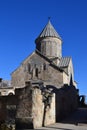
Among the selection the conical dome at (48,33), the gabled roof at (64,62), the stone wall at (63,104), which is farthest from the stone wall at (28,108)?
the conical dome at (48,33)

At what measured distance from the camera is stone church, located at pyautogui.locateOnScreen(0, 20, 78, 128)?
669 inches

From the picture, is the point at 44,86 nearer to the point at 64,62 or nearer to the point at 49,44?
the point at 64,62

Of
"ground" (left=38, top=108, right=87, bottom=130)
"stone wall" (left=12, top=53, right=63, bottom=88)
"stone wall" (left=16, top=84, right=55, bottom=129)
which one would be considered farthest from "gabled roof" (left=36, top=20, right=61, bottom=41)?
"stone wall" (left=16, top=84, right=55, bottom=129)

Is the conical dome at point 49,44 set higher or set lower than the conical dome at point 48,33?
lower

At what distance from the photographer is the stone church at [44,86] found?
55.7 ft

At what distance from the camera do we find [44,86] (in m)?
31.1

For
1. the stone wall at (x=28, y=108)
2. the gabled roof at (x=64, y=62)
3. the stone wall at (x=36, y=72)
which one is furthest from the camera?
the gabled roof at (x=64, y=62)

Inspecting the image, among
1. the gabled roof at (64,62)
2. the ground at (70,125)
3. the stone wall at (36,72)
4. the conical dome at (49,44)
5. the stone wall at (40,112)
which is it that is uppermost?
the conical dome at (49,44)

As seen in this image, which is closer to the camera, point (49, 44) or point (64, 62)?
point (64, 62)

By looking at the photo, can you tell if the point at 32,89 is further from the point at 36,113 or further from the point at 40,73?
the point at 40,73

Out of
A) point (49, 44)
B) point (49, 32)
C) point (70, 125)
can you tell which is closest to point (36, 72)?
point (49, 44)

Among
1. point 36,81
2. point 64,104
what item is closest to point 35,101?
point 64,104

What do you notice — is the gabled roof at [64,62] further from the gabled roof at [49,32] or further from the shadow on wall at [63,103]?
the shadow on wall at [63,103]

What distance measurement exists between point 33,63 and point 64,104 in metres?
13.4
